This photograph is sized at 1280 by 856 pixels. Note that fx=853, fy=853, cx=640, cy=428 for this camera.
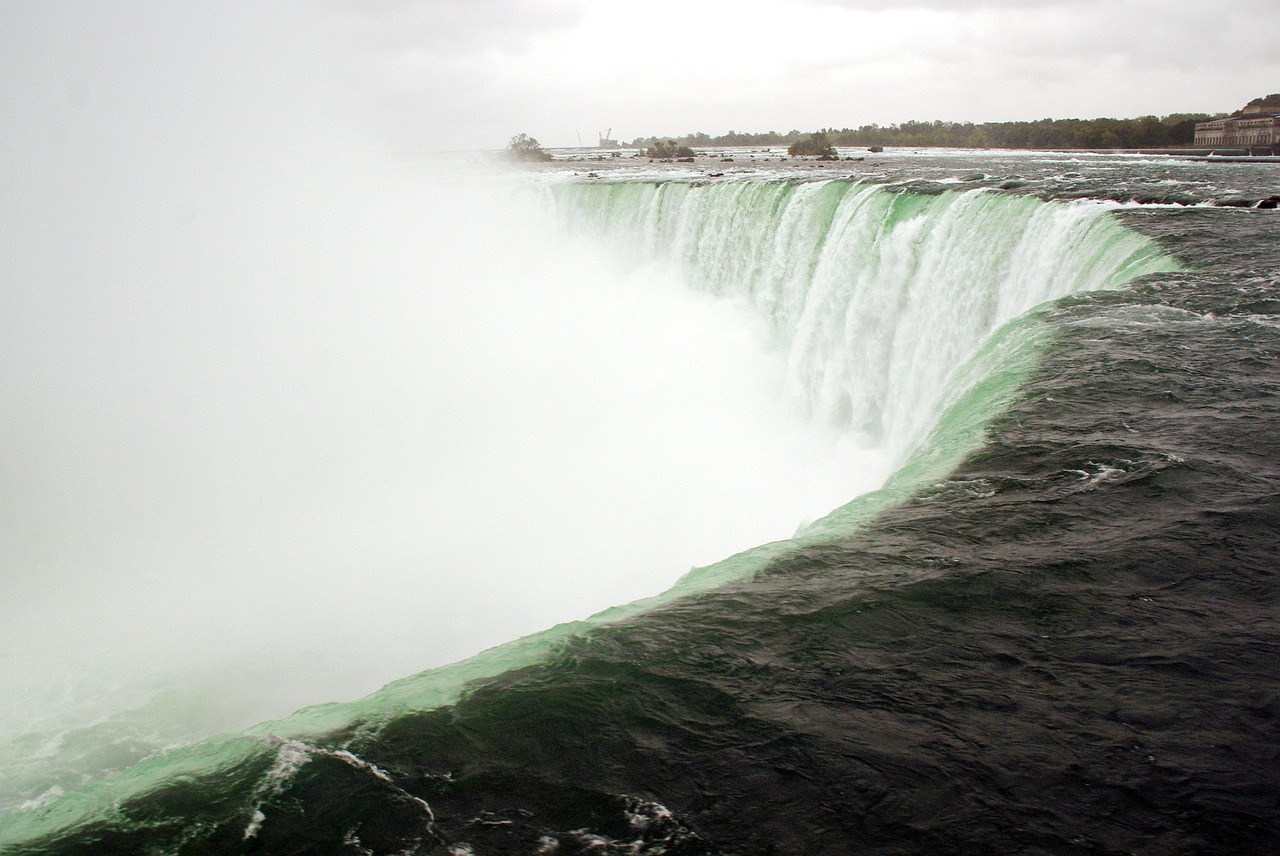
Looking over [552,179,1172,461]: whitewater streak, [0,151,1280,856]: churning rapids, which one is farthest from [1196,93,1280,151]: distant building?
[0,151,1280,856]: churning rapids

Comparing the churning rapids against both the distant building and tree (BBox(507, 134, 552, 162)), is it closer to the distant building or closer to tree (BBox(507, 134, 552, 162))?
the distant building

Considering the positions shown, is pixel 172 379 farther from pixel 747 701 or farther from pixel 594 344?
pixel 747 701

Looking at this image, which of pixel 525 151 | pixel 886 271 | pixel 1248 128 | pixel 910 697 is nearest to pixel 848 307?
pixel 886 271

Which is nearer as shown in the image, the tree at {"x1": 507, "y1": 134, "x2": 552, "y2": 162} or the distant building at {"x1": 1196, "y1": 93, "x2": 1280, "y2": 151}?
the distant building at {"x1": 1196, "y1": 93, "x2": 1280, "y2": 151}

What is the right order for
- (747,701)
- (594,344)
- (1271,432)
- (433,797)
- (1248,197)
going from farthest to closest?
(594,344)
(1248,197)
(1271,432)
(747,701)
(433,797)

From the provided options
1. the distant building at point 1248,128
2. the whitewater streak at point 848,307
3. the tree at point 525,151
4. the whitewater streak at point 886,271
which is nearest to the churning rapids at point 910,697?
the whitewater streak at point 848,307

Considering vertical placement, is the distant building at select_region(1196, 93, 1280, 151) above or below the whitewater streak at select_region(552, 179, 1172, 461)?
above

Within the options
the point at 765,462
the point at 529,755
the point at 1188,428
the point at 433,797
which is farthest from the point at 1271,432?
the point at 765,462
